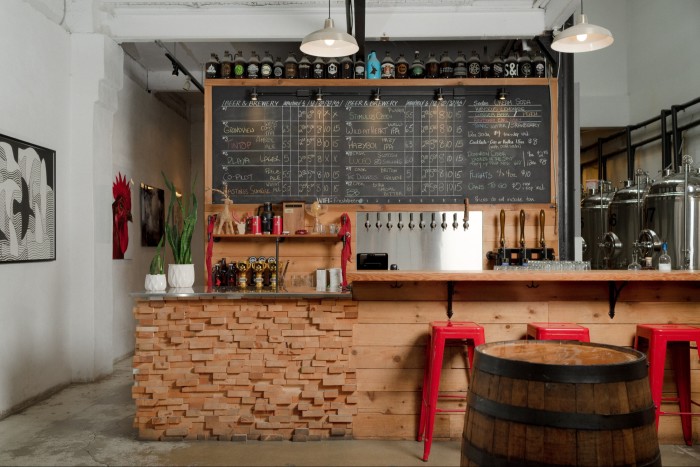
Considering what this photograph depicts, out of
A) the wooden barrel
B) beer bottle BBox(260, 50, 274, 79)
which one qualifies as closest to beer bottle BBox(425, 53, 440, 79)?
beer bottle BBox(260, 50, 274, 79)

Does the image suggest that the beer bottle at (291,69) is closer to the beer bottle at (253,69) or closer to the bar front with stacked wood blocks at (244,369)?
the beer bottle at (253,69)

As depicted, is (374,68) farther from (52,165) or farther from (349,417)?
(349,417)

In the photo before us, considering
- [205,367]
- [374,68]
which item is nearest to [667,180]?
[374,68]

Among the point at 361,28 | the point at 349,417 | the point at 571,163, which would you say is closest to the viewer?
the point at 349,417

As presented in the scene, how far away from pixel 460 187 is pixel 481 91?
962 millimetres

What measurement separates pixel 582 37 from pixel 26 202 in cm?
421

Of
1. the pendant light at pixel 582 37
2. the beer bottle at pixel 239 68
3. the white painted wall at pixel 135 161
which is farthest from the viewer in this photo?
the white painted wall at pixel 135 161

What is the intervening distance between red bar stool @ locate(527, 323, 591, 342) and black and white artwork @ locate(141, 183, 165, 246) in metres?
5.13

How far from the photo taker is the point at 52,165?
15.0ft

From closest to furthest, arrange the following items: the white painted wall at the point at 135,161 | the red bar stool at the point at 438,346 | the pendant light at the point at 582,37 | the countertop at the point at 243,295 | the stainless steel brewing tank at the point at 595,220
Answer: the red bar stool at the point at 438,346 → the countertop at the point at 243,295 → the pendant light at the point at 582,37 → the white painted wall at the point at 135,161 → the stainless steel brewing tank at the point at 595,220

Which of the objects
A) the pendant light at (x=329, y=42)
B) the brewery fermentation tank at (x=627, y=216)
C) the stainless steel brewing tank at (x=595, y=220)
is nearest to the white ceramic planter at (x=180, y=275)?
the pendant light at (x=329, y=42)

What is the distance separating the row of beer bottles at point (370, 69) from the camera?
5.36 meters

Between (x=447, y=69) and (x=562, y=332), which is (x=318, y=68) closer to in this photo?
(x=447, y=69)

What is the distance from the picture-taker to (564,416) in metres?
1.61
